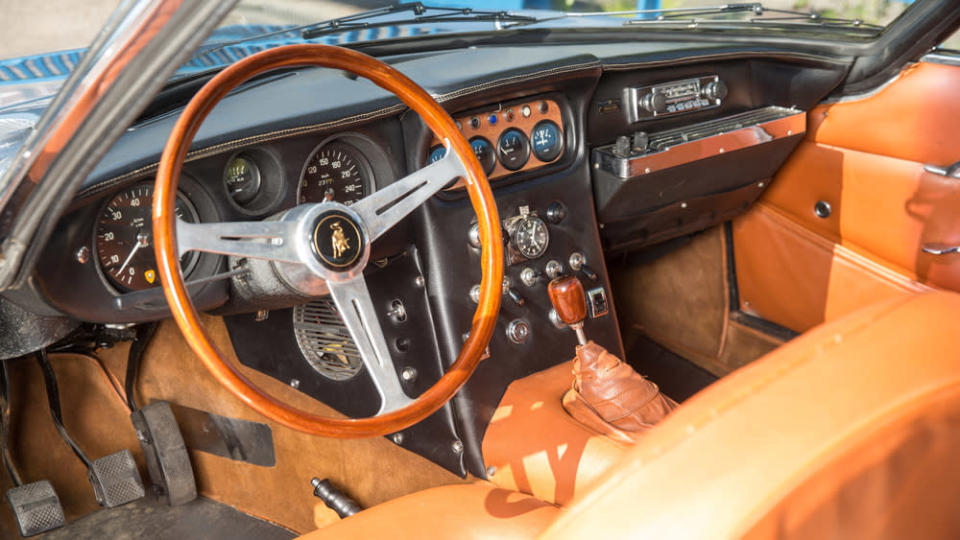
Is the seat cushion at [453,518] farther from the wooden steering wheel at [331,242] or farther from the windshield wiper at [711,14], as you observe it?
the windshield wiper at [711,14]

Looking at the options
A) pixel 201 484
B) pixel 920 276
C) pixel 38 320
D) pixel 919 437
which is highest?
pixel 919 437

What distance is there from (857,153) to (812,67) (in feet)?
0.94

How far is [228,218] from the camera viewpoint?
1681 millimetres

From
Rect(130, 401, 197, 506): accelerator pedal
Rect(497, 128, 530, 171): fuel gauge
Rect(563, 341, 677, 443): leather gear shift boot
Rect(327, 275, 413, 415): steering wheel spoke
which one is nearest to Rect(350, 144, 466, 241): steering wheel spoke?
Rect(327, 275, 413, 415): steering wheel spoke

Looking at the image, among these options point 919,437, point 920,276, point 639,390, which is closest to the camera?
point 919,437

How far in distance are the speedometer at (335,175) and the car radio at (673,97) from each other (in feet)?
2.67

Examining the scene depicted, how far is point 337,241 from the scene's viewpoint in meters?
1.39

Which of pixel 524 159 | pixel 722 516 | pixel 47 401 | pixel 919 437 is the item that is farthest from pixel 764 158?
pixel 47 401

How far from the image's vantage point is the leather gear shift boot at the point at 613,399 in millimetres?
1777

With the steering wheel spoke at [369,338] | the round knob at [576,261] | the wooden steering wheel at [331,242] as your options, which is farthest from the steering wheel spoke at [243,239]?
the round knob at [576,261]

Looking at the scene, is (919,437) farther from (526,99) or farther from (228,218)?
(526,99)

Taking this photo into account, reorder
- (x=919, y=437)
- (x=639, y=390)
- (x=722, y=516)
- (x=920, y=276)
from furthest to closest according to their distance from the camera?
(x=920, y=276)
(x=639, y=390)
(x=919, y=437)
(x=722, y=516)

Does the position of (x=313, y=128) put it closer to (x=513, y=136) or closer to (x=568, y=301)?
(x=513, y=136)

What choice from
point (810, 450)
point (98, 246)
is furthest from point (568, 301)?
point (810, 450)
